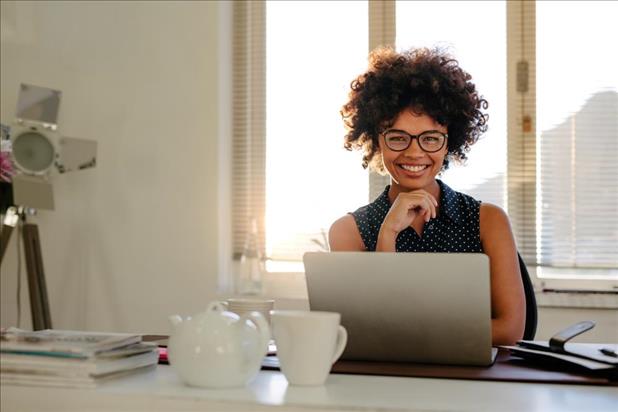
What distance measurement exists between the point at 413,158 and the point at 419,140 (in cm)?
5

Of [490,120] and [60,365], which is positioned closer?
[60,365]

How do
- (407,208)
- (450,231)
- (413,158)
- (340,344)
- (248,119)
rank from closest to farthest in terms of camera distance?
1. (340,344)
2. (407,208)
3. (413,158)
4. (450,231)
5. (248,119)

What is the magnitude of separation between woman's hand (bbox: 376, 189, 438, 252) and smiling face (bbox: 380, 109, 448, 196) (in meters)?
0.10

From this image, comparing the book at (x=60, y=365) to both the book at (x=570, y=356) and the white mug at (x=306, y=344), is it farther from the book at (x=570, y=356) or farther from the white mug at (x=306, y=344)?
the book at (x=570, y=356)

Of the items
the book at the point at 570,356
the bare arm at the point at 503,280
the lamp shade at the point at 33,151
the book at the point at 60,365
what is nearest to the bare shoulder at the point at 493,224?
the bare arm at the point at 503,280

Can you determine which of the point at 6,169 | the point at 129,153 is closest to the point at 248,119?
Result: the point at 129,153

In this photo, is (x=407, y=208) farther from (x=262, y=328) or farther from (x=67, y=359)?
(x=67, y=359)

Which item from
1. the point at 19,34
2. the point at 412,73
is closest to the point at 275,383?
the point at 412,73

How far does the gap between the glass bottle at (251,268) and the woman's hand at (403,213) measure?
5.41 feet

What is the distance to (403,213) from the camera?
2.05m

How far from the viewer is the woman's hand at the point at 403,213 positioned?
2.05 m

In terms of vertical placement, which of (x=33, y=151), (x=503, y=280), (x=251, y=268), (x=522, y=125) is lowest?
(x=251, y=268)

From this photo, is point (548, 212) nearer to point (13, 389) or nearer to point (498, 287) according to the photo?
point (498, 287)

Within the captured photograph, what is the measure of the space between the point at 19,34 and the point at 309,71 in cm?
137
